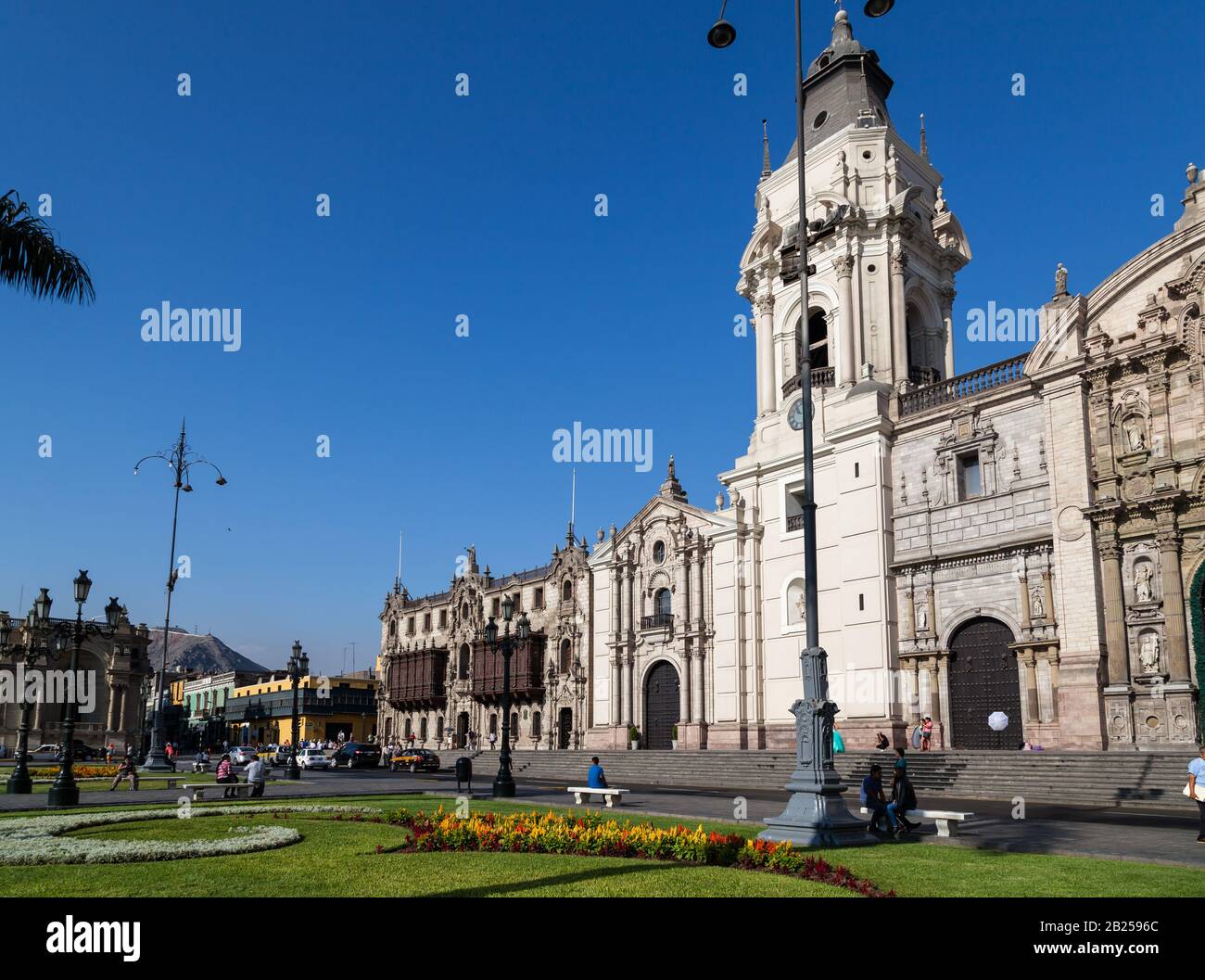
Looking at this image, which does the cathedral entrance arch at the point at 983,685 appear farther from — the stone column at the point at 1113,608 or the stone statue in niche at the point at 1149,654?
the stone statue in niche at the point at 1149,654

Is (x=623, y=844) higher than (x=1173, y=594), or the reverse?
(x=1173, y=594)

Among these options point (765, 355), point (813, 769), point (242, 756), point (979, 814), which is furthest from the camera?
point (242, 756)

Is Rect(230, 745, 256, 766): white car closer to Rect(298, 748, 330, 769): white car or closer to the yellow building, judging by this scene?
Rect(298, 748, 330, 769): white car

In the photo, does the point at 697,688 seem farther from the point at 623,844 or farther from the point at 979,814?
the point at 623,844

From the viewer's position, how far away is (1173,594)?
88.0ft

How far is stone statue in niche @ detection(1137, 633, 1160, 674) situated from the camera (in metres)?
26.9

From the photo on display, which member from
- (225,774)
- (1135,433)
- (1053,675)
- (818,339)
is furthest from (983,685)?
(225,774)

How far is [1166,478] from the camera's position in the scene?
27578 mm

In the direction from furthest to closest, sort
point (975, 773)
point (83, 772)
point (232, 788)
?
1. point (83, 772)
2. point (975, 773)
3. point (232, 788)

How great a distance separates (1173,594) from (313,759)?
42.7 m

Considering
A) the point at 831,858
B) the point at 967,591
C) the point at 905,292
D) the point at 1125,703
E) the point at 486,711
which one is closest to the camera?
the point at 831,858

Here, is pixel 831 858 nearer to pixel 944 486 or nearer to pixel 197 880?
pixel 197 880
